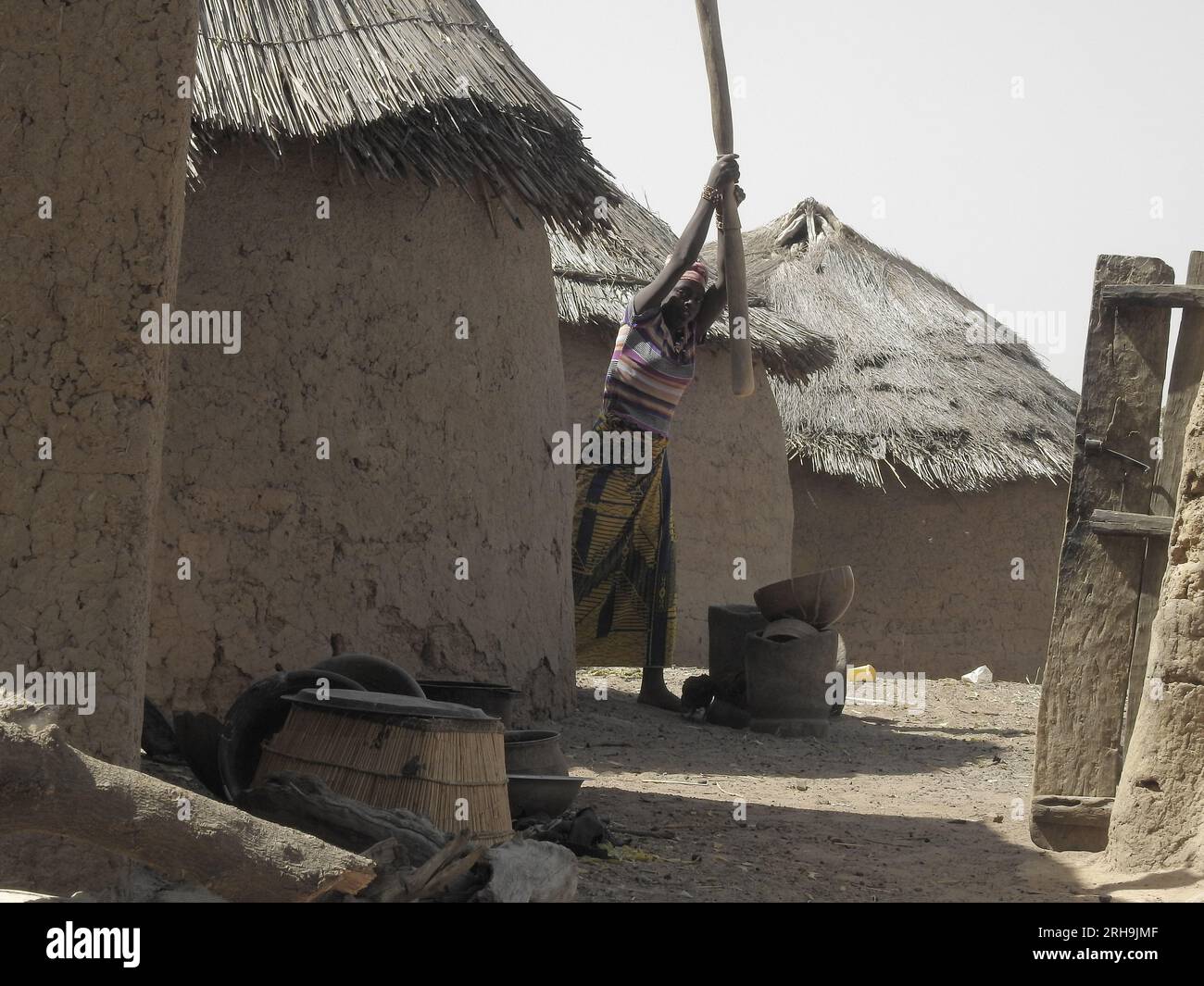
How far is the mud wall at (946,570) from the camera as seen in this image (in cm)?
1243

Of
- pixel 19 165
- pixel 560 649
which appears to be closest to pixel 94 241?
pixel 19 165

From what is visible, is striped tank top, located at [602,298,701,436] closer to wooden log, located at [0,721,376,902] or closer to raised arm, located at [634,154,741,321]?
raised arm, located at [634,154,741,321]

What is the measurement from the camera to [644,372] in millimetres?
6230

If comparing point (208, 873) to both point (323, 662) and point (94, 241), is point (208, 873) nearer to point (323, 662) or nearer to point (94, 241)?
point (94, 241)

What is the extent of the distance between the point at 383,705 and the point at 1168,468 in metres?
2.37

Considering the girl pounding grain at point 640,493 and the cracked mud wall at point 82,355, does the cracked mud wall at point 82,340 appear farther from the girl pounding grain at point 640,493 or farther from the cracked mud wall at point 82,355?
the girl pounding grain at point 640,493

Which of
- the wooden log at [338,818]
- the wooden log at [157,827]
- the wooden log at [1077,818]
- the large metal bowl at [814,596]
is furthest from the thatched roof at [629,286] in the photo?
the wooden log at [157,827]

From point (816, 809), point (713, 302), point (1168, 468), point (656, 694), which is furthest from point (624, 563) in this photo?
point (1168, 468)

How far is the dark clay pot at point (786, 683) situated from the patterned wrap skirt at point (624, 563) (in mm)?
434

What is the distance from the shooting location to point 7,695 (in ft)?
8.45

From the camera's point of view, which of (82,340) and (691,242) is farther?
(691,242)

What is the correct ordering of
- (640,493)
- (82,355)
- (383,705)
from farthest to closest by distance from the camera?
(640,493)
(383,705)
(82,355)

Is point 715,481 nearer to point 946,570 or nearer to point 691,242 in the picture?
point 691,242

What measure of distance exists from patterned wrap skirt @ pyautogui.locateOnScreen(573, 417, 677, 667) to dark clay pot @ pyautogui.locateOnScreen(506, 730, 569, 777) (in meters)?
2.27
